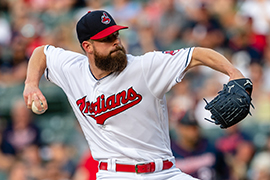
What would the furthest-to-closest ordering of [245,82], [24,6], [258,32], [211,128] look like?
[24,6]
[258,32]
[211,128]
[245,82]

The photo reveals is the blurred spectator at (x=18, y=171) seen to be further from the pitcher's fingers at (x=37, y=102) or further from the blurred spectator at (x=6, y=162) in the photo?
the pitcher's fingers at (x=37, y=102)

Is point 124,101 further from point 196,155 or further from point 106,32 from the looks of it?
point 196,155

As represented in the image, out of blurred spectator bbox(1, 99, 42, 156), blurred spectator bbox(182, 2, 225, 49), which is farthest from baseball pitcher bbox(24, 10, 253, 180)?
blurred spectator bbox(182, 2, 225, 49)

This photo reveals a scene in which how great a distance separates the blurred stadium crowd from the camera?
18.7 feet

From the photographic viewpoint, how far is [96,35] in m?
3.35

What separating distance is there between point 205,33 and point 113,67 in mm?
4094

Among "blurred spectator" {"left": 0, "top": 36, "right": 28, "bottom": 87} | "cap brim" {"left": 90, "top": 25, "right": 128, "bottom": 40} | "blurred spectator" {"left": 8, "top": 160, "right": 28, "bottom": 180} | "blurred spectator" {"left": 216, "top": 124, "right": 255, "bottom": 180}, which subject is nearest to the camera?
"cap brim" {"left": 90, "top": 25, "right": 128, "bottom": 40}

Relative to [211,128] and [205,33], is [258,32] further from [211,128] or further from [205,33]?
[211,128]

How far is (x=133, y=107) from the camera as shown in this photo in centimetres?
325

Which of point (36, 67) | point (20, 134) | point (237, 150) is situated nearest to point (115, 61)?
point (36, 67)

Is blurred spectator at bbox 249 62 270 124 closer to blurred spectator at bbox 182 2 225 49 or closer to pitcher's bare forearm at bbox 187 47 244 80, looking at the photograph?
blurred spectator at bbox 182 2 225 49

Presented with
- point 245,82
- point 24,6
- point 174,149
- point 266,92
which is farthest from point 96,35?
point 24,6

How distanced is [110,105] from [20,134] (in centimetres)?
396

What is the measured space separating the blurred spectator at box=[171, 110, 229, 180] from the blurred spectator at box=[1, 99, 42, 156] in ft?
8.31
